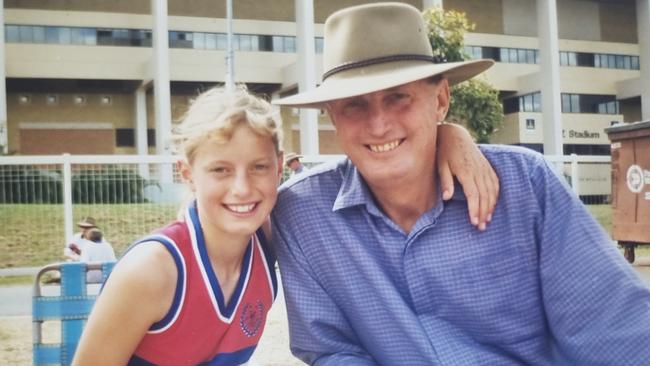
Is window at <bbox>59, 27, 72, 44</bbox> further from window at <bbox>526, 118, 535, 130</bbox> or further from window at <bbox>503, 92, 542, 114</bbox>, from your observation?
window at <bbox>526, 118, 535, 130</bbox>

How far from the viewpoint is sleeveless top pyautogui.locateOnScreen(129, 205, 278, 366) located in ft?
7.50

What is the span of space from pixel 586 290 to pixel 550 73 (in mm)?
34500

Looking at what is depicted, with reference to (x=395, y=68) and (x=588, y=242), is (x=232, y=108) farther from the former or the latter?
(x=588, y=242)

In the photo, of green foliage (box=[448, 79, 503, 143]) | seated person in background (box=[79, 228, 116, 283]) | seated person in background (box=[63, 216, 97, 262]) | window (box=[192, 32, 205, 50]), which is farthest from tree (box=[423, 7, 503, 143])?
window (box=[192, 32, 205, 50])

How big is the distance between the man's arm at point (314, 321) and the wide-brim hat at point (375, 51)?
0.59m

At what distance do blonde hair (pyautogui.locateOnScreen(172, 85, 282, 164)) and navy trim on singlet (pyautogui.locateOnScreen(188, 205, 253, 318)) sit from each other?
0.22 meters

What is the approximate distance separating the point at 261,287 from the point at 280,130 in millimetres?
585

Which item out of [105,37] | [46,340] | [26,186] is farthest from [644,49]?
[46,340]

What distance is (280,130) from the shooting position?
257cm

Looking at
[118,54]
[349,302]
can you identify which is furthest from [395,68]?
[118,54]

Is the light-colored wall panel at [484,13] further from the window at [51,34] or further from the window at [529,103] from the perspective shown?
the window at [51,34]

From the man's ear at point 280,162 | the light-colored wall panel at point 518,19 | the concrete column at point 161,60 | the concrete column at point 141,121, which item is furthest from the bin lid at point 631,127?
the light-colored wall panel at point 518,19

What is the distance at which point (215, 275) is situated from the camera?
2.37 meters

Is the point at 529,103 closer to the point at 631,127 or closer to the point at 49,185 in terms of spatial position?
the point at 631,127
